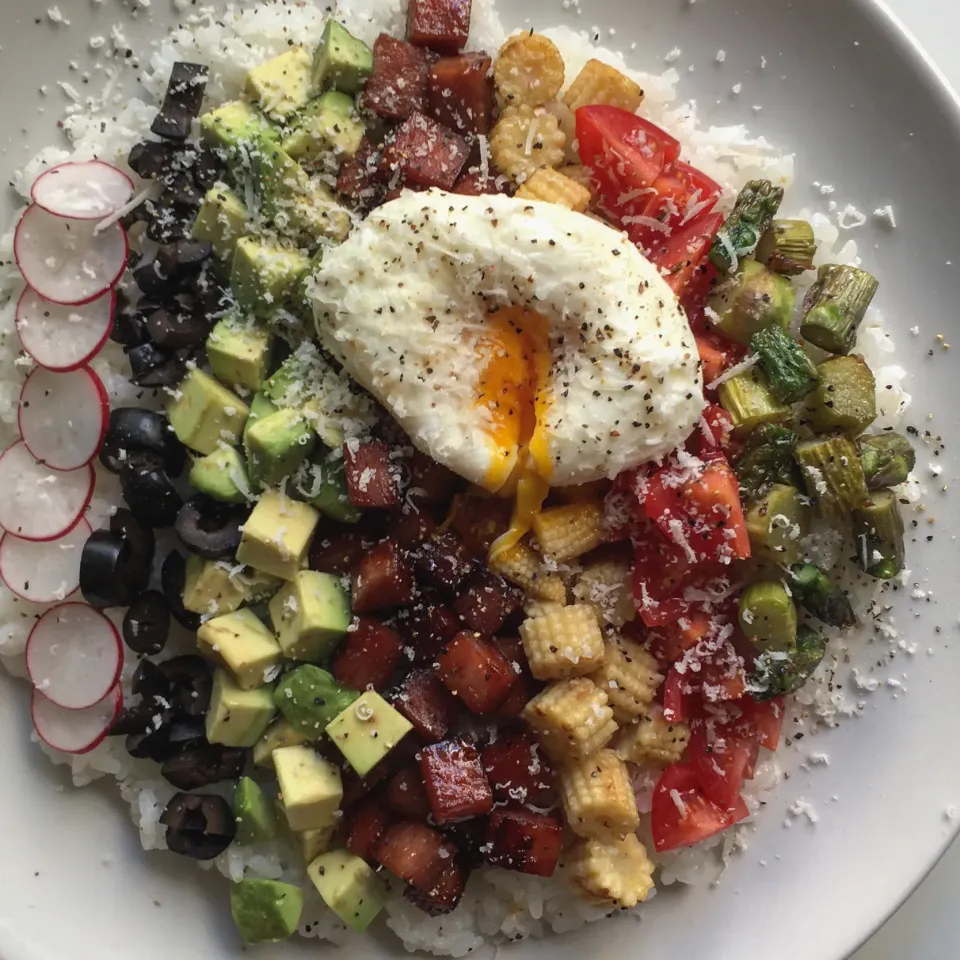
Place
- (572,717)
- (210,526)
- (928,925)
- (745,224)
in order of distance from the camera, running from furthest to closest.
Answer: (928,925)
(745,224)
(210,526)
(572,717)

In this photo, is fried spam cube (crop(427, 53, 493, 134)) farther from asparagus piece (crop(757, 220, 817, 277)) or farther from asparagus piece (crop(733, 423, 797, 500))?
asparagus piece (crop(733, 423, 797, 500))

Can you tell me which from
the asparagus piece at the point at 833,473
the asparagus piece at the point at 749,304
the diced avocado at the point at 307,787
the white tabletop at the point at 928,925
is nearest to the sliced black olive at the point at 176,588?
the diced avocado at the point at 307,787

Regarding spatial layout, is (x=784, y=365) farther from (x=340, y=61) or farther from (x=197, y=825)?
(x=197, y=825)

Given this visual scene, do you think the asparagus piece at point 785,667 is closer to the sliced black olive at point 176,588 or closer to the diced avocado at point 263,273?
the sliced black olive at point 176,588

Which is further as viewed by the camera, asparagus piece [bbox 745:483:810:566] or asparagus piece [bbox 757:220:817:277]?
asparagus piece [bbox 757:220:817:277]

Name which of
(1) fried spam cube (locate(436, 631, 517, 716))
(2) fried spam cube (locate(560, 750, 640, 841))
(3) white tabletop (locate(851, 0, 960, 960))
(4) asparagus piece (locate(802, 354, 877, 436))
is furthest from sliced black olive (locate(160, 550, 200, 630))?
(3) white tabletop (locate(851, 0, 960, 960))

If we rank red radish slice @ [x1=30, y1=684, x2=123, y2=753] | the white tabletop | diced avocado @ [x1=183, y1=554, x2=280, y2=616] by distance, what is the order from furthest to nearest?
the white tabletop → red radish slice @ [x1=30, y1=684, x2=123, y2=753] → diced avocado @ [x1=183, y1=554, x2=280, y2=616]

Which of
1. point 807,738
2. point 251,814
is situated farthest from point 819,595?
point 251,814
